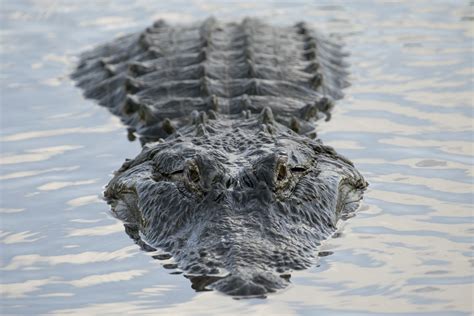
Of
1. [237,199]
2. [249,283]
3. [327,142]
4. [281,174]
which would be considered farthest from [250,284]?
[327,142]

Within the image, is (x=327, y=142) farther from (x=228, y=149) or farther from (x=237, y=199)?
(x=237, y=199)

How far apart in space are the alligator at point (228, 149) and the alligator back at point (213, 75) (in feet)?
0.06

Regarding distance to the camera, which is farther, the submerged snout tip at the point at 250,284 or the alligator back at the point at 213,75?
the alligator back at the point at 213,75

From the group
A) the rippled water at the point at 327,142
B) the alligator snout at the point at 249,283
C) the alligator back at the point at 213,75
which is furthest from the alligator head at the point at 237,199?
the alligator back at the point at 213,75

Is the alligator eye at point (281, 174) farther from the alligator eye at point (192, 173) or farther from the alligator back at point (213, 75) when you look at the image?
the alligator back at point (213, 75)

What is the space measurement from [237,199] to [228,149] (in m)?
0.89

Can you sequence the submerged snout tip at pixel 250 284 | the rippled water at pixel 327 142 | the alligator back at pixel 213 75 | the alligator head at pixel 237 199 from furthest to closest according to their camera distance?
the alligator back at pixel 213 75, the alligator head at pixel 237 199, the rippled water at pixel 327 142, the submerged snout tip at pixel 250 284

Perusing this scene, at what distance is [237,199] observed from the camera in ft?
25.8

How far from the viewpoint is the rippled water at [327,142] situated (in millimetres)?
7113

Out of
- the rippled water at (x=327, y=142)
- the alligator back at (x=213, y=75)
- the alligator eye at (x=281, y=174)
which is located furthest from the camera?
the alligator back at (x=213, y=75)

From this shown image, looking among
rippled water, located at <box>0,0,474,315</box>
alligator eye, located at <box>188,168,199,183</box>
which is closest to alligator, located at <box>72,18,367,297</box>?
alligator eye, located at <box>188,168,199,183</box>

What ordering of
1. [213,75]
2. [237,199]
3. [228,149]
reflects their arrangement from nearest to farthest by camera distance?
1. [237,199]
2. [228,149]
3. [213,75]

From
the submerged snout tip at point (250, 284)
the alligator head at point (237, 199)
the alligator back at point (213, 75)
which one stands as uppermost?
the alligator back at point (213, 75)

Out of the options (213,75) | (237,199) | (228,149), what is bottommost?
(237,199)
